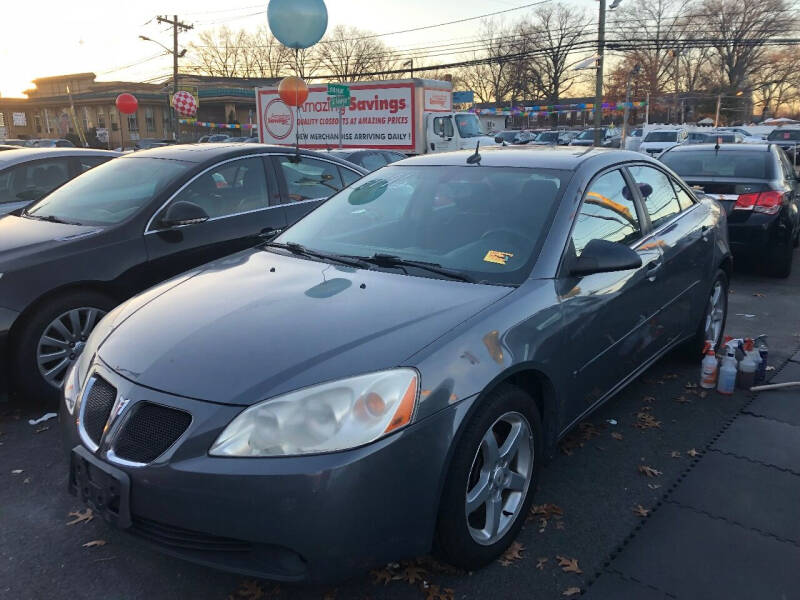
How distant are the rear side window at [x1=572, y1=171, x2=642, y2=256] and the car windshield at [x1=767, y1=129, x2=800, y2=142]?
31151 mm

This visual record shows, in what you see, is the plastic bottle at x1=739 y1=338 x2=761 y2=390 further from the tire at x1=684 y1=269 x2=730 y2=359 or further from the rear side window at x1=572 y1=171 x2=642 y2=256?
the rear side window at x1=572 y1=171 x2=642 y2=256

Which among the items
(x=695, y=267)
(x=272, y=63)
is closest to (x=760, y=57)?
(x=272, y=63)

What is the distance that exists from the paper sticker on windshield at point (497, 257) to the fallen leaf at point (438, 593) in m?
1.38

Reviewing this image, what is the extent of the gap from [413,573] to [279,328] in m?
1.07

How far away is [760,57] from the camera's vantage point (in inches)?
2547

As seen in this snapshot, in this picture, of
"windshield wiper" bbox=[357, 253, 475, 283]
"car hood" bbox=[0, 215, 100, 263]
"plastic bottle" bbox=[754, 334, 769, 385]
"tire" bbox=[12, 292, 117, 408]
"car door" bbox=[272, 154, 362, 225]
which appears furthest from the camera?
"car door" bbox=[272, 154, 362, 225]

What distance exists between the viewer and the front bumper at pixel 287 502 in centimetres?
190

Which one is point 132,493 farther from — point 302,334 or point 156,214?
point 156,214

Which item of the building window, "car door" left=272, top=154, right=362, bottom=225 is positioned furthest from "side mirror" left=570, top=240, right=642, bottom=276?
the building window

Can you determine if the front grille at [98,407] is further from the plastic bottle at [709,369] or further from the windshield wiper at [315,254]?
the plastic bottle at [709,369]

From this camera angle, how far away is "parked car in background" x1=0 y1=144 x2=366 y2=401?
3811 mm

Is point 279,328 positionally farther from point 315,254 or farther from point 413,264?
point 315,254

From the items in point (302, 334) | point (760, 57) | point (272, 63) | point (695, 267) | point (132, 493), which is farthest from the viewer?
point (272, 63)

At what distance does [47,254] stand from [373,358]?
2774mm
